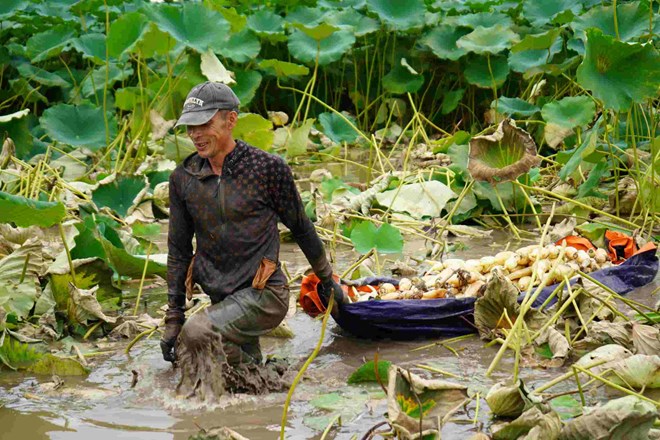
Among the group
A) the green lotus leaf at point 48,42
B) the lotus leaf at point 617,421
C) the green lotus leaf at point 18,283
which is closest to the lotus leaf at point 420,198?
the green lotus leaf at point 18,283

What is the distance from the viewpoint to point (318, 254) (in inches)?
163

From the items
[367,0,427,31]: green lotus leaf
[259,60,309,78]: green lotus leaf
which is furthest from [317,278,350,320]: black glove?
[367,0,427,31]: green lotus leaf

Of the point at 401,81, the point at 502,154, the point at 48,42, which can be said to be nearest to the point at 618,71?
the point at 502,154

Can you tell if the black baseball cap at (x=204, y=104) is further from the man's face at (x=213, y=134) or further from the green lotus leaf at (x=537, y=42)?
the green lotus leaf at (x=537, y=42)

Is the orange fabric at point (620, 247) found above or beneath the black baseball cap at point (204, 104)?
beneath

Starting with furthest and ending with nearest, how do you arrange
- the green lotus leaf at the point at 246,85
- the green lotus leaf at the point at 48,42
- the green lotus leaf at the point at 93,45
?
the green lotus leaf at the point at 48,42, the green lotus leaf at the point at 246,85, the green lotus leaf at the point at 93,45

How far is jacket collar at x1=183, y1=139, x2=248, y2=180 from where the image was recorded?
398 centimetres

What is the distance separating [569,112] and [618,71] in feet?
5.11

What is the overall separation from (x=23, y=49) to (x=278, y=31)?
2.41m

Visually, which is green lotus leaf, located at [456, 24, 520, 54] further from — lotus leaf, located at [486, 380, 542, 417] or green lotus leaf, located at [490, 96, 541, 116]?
lotus leaf, located at [486, 380, 542, 417]

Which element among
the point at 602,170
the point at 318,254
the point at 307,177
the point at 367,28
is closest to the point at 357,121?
the point at 367,28

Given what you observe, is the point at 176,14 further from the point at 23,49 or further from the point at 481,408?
the point at 481,408

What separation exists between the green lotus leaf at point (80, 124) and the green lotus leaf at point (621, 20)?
3550 millimetres

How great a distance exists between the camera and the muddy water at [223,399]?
357 cm
